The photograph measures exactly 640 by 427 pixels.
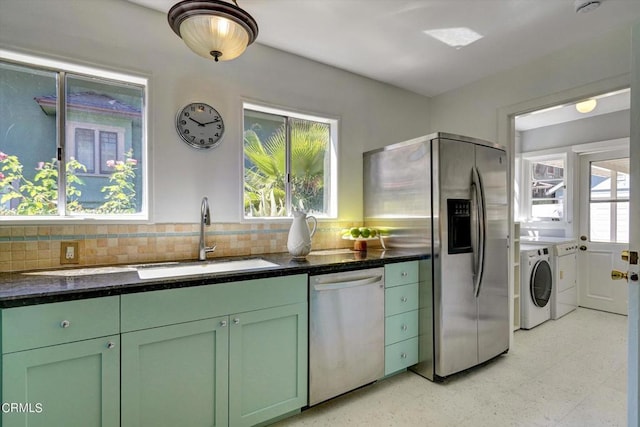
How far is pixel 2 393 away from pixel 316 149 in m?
2.49

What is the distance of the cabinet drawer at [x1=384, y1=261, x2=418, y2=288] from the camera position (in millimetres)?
2285

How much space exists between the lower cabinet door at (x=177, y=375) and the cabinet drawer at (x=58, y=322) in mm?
123

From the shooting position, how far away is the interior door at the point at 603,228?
3824 mm

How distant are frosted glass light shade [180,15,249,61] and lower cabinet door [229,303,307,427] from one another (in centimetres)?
139

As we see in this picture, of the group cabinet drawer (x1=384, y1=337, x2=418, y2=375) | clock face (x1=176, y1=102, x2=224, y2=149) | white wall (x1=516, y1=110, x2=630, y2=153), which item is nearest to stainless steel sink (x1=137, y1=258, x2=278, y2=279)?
clock face (x1=176, y1=102, x2=224, y2=149)

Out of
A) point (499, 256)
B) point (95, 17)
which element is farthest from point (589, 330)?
point (95, 17)

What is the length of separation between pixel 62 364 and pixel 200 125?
1581mm

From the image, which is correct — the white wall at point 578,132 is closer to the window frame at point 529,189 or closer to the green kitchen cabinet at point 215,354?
the window frame at point 529,189

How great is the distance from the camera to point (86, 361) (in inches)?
51.9

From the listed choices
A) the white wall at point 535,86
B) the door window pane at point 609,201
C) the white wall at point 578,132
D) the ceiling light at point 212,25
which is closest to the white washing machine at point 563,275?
the door window pane at point 609,201

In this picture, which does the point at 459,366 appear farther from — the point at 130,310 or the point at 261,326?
the point at 130,310

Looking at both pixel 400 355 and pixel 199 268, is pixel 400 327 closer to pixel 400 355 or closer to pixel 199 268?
pixel 400 355

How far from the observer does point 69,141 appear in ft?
6.30

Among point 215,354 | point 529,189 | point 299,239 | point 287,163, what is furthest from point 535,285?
point 215,354
